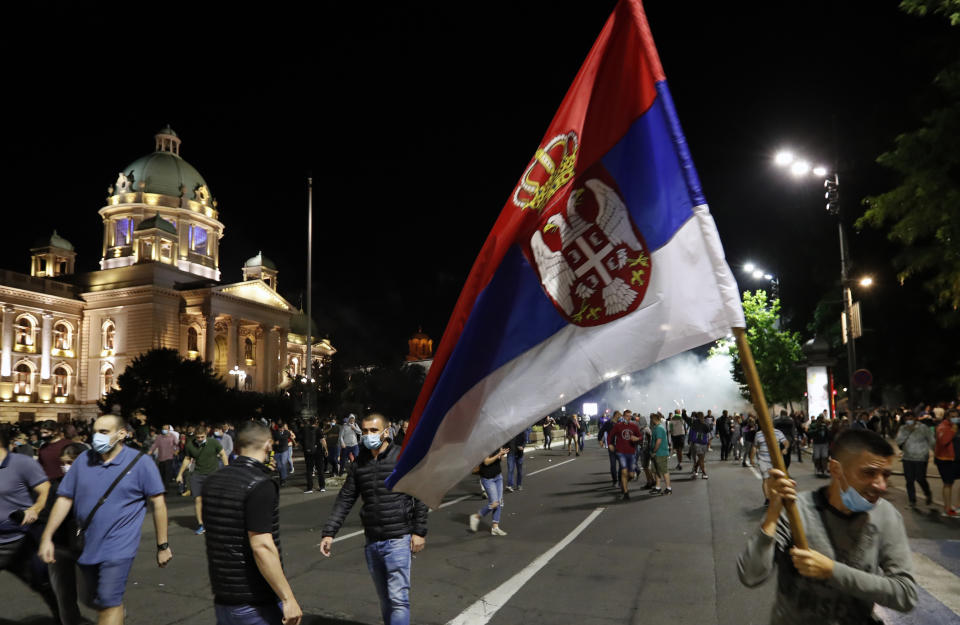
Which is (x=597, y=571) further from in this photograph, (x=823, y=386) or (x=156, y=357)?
(x=156, y=357)

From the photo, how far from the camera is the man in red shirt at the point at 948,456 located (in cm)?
1130

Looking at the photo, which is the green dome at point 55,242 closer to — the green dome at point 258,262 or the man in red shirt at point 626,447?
the green dome at point 258,262

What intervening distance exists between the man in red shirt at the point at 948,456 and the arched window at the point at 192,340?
74238 millimetres

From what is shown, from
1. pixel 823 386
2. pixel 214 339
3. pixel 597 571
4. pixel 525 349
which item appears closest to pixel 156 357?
pixel 214 339

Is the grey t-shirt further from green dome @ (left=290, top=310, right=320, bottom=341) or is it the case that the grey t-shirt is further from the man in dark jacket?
green dome @ (left=290, top=310, right=320, bottom=341)

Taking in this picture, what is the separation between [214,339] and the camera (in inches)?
3022

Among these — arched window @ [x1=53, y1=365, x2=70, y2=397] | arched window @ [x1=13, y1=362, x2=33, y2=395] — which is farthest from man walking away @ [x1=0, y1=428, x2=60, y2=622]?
arched window @ [x1=53, y1=365, x2=70, y2=397]

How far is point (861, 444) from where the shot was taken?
256cm

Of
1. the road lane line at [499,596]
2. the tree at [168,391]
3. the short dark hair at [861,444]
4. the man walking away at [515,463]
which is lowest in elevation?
the road lane line at [499,596]

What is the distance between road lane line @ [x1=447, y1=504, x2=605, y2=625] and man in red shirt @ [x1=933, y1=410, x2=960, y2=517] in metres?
6.77

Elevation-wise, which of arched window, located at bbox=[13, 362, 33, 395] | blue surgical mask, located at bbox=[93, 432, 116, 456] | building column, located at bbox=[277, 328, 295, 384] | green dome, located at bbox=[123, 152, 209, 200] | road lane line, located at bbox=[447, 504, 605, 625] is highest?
green dome, located at bbox=[123, 152, 209, 200]

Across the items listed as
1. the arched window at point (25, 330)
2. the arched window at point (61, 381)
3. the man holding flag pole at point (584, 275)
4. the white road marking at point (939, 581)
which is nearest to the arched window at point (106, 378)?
the arched window at point (61, 381)

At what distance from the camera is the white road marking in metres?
6.22

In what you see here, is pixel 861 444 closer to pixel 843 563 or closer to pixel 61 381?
pixel 843 563
